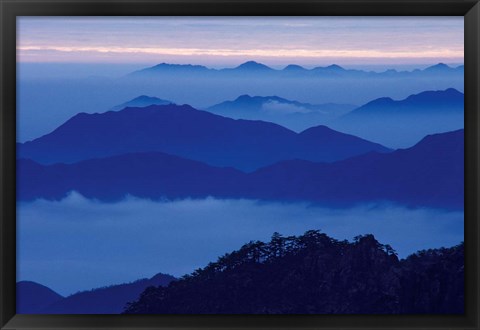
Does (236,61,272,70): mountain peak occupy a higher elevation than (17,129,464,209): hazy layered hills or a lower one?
higher

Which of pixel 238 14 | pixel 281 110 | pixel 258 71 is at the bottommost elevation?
pixel 281 110

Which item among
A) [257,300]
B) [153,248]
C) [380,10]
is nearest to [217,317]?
[257,300]

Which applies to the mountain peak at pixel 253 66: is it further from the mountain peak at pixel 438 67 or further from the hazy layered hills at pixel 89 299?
the hazy layered hills at pixel 89 299

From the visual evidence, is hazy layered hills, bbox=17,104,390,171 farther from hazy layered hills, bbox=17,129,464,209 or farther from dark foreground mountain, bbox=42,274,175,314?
dark foreground mountain, bbox=42,274,175,314

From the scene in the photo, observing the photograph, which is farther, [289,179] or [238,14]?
[289,179]

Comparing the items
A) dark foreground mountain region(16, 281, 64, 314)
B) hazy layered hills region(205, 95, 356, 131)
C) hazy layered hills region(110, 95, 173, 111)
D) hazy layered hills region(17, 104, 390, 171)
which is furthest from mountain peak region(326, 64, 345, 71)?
dark foreground mountain region(16, 281, 64, 314)

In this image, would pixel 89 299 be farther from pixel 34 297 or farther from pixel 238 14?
pixel 238 14

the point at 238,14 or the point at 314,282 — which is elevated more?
the point at 238,14

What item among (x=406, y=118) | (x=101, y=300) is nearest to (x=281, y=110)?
(x=406, y=118)
